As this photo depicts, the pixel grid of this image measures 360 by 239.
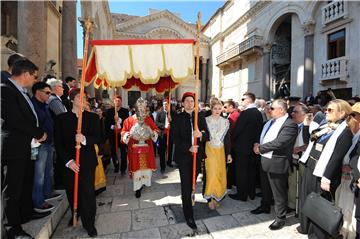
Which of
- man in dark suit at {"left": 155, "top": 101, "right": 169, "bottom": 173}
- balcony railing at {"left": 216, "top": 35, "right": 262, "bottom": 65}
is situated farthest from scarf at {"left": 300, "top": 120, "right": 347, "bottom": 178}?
balcony railing at {"left": 216, "top": 35, "right": 262, "bottom": 65}

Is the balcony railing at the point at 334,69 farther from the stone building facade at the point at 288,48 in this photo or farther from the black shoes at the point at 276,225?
the black shoes at the point at 276,225

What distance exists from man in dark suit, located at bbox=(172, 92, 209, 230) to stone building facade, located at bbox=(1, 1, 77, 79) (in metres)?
4.79

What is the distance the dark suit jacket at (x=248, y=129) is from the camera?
4891 mm

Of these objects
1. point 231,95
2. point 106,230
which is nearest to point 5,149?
point 106,230

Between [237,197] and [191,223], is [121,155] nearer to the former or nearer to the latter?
[237,197]

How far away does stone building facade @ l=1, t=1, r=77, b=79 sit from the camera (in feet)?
22.1

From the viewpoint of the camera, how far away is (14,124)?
277 centimetres

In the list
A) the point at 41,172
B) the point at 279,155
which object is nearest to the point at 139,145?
the point at 41,172

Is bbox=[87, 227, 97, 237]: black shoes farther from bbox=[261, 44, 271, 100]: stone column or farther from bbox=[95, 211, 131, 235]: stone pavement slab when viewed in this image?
bbox=[261, 44, 271, 100]: stone column

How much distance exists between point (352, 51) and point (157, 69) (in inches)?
489

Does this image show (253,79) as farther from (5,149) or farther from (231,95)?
(5,149)

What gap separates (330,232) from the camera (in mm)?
2838

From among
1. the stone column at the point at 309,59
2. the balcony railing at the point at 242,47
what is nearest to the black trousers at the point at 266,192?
the stone column at the point at 309,59

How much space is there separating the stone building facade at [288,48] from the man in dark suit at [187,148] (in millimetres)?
11741
